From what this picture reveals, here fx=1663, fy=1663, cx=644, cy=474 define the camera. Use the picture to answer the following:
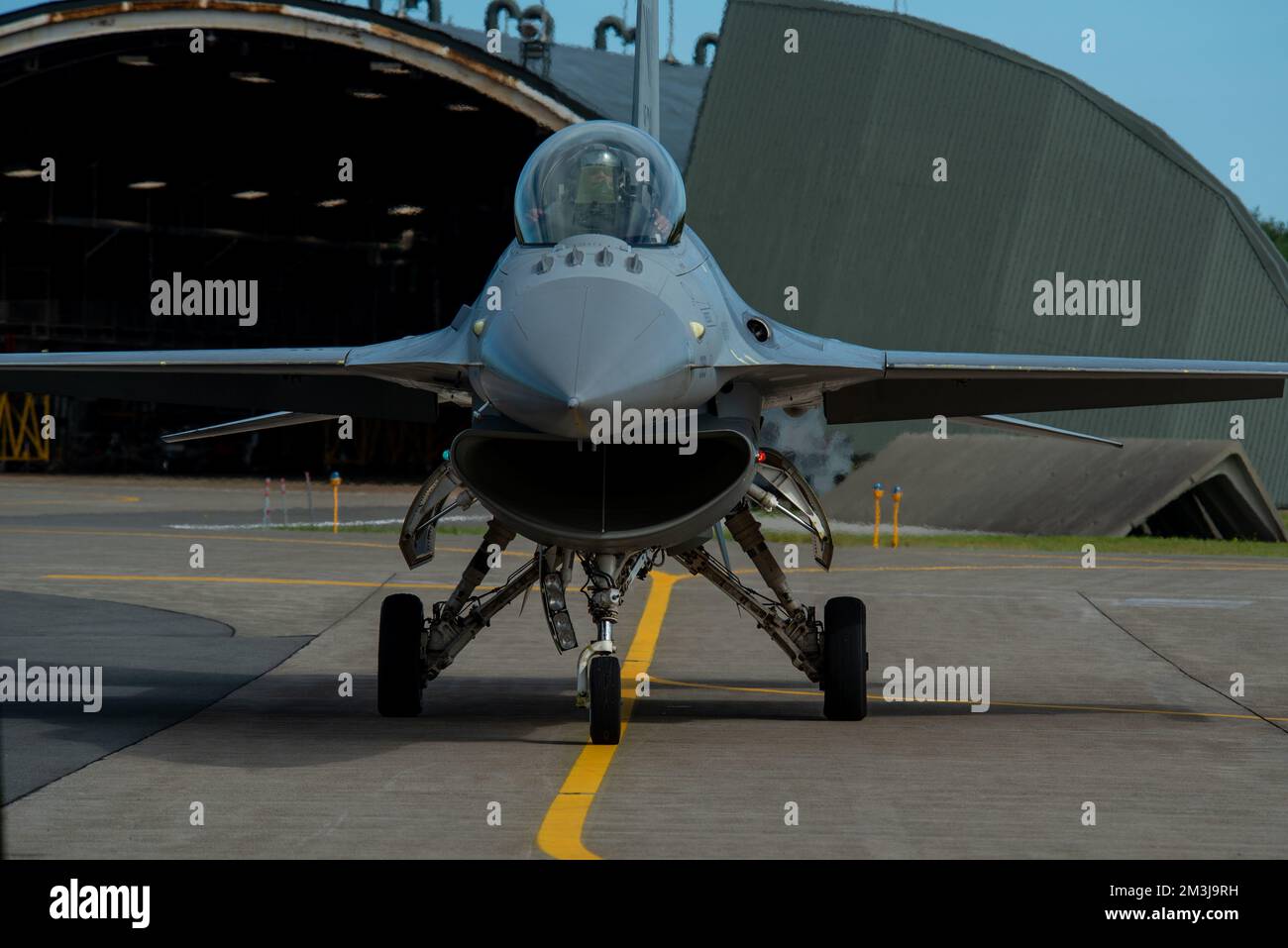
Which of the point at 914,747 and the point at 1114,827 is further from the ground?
the point at 1114,827

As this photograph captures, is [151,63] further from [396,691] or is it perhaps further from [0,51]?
[396,691]

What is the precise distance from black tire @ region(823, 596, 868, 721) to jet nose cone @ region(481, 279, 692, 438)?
3.43 metres

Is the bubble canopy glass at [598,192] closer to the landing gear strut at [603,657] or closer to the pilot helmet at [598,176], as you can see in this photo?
the pilot helmet at [598,176]

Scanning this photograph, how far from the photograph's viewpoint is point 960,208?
40281mm

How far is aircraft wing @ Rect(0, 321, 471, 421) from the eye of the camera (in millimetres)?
10461

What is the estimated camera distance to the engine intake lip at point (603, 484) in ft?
31.0

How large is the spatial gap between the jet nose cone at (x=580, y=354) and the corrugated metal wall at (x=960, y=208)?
31.2 m

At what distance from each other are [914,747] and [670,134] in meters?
45.4

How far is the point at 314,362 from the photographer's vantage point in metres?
11.0

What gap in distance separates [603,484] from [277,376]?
3.41 meters
